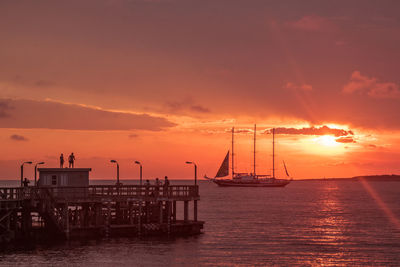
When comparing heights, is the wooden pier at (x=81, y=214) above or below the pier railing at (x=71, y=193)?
below

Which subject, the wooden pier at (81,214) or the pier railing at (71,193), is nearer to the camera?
the pier railing at (71,193)

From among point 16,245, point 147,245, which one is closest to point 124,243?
point 147,245

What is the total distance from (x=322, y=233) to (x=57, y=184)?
33.6 meters

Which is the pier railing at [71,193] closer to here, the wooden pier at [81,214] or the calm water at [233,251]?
the wooden pier at [81,214]

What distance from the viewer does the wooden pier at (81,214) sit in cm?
5278

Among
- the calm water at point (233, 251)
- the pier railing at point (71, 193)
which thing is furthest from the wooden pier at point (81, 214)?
the calm water at point (233, 251)

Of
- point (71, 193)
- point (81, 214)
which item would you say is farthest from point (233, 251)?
point (71, 193)

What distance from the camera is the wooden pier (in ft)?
173

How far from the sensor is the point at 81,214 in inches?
2186

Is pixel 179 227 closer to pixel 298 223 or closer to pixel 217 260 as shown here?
pixel 217 260

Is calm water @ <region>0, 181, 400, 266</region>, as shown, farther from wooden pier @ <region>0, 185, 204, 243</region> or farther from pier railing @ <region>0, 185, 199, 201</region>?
pier railing @ <region>0, 185, 199, 201</region>

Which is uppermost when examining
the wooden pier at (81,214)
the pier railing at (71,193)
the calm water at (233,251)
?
the pier railing at (71,193)

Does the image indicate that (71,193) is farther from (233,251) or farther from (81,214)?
(233,251)

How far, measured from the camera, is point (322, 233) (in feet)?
242
